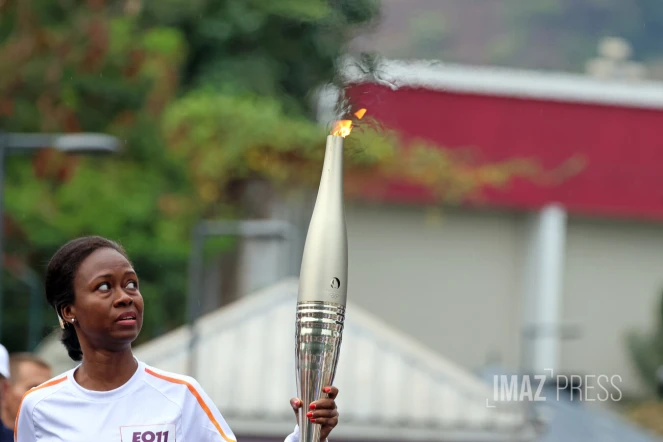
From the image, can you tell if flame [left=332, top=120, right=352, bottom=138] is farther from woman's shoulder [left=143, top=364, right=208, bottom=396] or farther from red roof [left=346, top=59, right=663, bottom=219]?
red roof [left=346, top=59, right=663, bottom=219]

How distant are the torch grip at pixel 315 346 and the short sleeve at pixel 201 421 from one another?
0.21 meters

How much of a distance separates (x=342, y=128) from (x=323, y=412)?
30.6 inches

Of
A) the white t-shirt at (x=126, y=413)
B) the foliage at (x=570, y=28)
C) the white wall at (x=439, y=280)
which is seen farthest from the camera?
the white wall at (x=439, y=280)

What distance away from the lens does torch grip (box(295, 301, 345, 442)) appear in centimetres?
337

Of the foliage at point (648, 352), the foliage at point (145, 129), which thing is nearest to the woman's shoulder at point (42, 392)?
the foliage at point (145, 129)

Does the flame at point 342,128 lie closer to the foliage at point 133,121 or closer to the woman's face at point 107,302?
the woman's face at point 107,302

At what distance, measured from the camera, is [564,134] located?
761 inches

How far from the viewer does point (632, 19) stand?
691 inches

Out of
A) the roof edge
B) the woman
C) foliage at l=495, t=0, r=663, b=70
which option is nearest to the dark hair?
the woman

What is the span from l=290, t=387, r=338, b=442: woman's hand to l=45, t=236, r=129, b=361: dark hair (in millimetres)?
612

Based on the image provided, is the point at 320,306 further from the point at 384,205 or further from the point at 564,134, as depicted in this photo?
the point at 564,134

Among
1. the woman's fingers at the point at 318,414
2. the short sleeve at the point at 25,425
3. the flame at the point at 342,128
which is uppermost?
the flame at the point at 342,128

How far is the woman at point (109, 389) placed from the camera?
328 centimetres

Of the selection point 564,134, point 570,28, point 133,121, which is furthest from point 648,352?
point 133,121
